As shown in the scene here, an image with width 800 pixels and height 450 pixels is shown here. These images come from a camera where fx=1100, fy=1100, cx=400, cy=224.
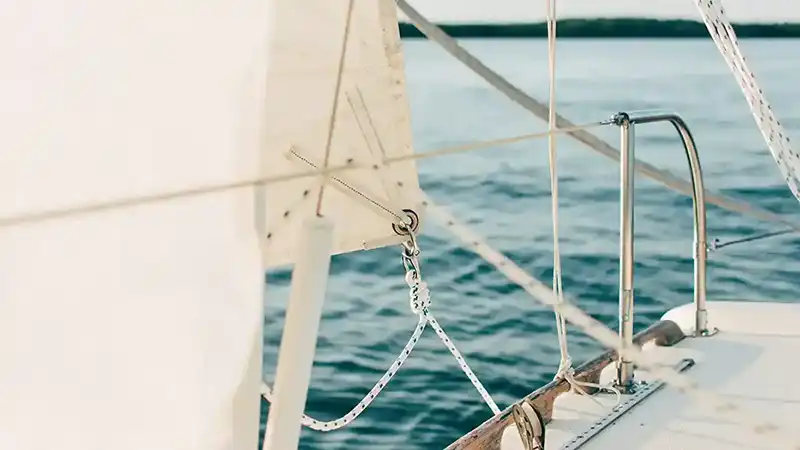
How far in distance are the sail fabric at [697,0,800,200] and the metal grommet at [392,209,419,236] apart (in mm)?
1041

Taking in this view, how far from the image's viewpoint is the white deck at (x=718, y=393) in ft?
5.66

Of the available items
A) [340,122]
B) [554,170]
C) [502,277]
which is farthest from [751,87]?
[502,277]

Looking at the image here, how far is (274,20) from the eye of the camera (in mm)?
882

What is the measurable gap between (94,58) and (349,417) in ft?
4.17

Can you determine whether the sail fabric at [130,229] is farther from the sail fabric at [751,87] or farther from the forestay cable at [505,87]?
the sail fabric at [751,87]

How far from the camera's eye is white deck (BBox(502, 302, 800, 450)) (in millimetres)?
1727

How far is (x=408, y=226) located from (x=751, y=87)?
3.71 feet

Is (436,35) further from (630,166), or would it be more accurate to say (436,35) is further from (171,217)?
(171,217)

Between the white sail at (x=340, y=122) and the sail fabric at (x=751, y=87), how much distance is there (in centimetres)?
104

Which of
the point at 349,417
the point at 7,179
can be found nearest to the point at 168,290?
the point at 7,179

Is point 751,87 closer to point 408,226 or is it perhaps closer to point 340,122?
point 408,226

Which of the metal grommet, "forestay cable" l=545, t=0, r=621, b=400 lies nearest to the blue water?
"forestay cable" l=545, t=0, r=621, b=400

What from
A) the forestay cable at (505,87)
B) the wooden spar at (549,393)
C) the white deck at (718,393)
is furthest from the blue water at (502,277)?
the forestay cable at (505,87)

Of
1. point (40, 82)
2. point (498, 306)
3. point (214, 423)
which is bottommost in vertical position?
point (498, 306)
